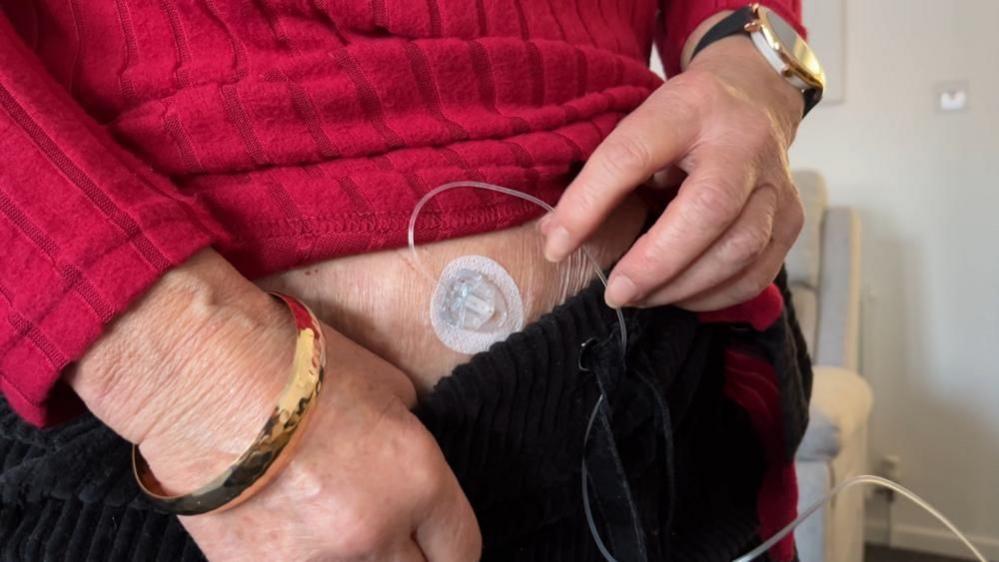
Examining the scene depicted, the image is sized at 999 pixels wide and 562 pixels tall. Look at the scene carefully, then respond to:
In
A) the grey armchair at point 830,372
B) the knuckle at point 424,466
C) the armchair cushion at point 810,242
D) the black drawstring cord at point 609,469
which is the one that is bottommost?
the grey armchair at point 830,372

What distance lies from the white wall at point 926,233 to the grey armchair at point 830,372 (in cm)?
22

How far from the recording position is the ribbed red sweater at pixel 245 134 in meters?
0.34

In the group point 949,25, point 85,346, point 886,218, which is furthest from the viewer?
point 886,218

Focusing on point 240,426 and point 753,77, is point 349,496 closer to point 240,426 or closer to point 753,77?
point 240,426

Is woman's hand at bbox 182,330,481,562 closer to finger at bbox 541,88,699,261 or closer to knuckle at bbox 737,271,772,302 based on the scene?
finger at bbox 541,88,699,261

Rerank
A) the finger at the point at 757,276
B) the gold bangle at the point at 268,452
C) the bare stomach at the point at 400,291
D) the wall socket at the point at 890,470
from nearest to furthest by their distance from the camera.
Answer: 1. the gold bangle at the point at 268,452
2. the bare stomach at the point at 400,291
3. the finger at the point at 757,276
4. the wall socket at the point at 890,470

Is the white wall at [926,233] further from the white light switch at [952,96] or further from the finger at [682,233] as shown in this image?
the finger at [682,233]

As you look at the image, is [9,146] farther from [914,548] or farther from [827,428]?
[914,548]

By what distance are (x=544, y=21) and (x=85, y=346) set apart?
358mm

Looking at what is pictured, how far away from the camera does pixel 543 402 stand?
479 millimetres

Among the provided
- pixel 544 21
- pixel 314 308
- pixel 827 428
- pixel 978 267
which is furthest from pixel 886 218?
pixel 314 308

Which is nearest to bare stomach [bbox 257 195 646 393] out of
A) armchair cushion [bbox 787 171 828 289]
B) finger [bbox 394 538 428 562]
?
finger [bbox 394 538 428 562]

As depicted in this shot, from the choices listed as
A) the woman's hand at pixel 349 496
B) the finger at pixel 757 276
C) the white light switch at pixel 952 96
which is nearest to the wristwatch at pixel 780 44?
the finger at pixel 757 276

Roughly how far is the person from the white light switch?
6.63 feet
